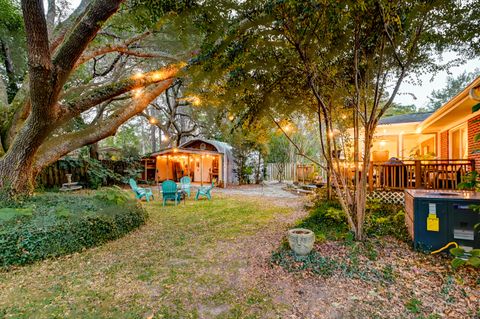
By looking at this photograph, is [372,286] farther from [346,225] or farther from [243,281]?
[346,225]

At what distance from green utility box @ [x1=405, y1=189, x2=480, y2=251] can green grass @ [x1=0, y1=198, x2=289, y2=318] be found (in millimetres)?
2928

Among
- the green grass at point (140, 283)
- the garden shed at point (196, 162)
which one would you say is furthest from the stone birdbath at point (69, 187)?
the green grass at point (140, 283)

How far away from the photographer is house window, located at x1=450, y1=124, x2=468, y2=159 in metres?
6.74

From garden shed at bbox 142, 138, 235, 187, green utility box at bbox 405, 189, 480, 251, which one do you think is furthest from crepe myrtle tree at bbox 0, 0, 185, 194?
garden shed at bbox 142, 138, 235, 187

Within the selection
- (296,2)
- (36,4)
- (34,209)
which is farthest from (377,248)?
(34,209)

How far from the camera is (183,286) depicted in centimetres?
306

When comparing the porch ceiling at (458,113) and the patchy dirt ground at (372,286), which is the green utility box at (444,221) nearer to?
the patchy dirt ground at (372,286)

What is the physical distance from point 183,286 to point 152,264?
0.94 metres

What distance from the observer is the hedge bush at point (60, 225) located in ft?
12.0

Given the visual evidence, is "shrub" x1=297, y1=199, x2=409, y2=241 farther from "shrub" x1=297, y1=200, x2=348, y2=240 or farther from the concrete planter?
the concrete planter

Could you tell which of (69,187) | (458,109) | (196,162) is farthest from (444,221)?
(196,162)

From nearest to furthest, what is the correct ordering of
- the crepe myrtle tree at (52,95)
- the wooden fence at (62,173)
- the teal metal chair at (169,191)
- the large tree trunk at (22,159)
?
the crepe myrtle tree at (52,95), the large tree trunk at (22,159), the teal metal chair at (169,191), the wooden fence at (62,173)

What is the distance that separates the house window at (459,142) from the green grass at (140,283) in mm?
7021

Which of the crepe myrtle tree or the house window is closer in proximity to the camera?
the crepe myrtle tree
